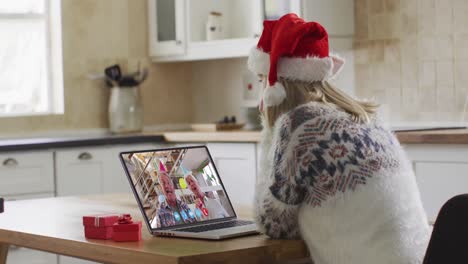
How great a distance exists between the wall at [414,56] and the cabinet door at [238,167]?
2.61 feet

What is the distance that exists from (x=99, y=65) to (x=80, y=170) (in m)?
0.98

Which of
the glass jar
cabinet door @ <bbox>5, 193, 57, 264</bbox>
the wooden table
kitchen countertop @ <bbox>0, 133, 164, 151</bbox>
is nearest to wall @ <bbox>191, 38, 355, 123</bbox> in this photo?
the glass jar

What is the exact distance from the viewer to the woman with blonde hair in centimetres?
222

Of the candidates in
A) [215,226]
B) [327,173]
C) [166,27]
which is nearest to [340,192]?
[327,173]

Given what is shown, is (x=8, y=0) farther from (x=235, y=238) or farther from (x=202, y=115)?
(x=235, y=238)

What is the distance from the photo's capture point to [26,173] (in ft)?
16.2

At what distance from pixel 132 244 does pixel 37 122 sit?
3.49 metres

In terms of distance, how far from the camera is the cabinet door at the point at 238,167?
5.08 metres

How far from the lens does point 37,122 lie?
5633mm

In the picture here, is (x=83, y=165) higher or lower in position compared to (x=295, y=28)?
lower

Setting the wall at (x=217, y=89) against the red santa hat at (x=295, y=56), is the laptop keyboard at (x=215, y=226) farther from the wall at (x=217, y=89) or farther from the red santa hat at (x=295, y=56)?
the wall at (x=217, y=89)

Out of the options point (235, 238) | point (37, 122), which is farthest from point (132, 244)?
point (37, 122)

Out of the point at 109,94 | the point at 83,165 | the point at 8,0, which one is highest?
the point at 8,0

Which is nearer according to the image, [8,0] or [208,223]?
[208,223]
